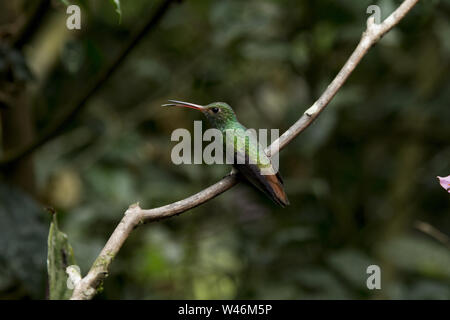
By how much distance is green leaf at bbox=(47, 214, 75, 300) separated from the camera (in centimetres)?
112

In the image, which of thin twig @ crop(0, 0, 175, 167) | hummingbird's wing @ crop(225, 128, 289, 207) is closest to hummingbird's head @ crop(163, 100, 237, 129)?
hummingbird's wing @ crop(225, 128, 289, 207)

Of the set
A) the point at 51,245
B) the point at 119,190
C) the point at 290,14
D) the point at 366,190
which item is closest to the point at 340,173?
the point at 366,190

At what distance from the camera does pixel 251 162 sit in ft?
4.08

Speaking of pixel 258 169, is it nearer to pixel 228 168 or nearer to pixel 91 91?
pixel 91 91

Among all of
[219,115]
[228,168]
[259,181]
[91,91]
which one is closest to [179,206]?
[259,181]

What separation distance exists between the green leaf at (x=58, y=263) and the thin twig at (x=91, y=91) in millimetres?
619

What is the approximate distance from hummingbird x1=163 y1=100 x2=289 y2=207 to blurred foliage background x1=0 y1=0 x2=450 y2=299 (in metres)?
0.70

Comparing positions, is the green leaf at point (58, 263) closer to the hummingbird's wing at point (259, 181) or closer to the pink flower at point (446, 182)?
the hummingbird's wing at point (259, 181)

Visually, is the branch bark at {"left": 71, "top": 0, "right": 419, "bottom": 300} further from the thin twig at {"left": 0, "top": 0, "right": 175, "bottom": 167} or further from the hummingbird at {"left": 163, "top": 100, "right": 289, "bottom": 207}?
the thin twig at {"left": 0, "top": 0, "right": 175, "bottom": 167}

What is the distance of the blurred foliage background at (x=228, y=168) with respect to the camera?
2.07 meters

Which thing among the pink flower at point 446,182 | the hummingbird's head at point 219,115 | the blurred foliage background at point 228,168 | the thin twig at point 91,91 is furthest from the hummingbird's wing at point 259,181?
the blurred foliage background at point 228,168

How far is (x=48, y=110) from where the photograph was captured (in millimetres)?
2730

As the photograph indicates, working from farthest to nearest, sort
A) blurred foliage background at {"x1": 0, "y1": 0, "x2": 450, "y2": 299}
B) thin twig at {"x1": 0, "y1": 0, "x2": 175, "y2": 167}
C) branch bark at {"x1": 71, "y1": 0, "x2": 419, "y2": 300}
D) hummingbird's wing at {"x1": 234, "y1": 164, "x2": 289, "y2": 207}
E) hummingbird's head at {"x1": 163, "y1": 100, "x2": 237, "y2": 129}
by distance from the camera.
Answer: blurred foliage background at {"x1": 0, "y1": 0, "x2": 450, "y2": 299} → thin twig at {"x1": 0, "y1": 0, "x2": 175, "y2": 167} → hummingbird's head at {"x1": 163, "y1": 100, "x2": 237, "y2": 129} → hummingbird's wing at {"x1": 234, "y1": 164, "x2": 289, "y2": 207} → branch bark at {"x1": 71, "y1": 0, "x2": 419, "y2": 300}

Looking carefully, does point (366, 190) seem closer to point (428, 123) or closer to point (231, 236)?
point (428, 123)
